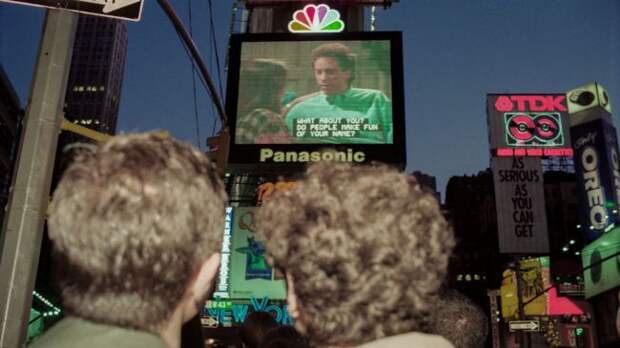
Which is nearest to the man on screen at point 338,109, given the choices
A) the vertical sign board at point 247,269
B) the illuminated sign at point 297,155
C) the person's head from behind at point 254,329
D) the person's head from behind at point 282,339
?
the illuminated sign at point 297,155

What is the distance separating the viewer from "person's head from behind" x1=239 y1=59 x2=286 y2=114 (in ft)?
62.1

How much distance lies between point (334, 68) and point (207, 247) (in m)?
18.4

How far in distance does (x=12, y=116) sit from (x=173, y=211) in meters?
83.1

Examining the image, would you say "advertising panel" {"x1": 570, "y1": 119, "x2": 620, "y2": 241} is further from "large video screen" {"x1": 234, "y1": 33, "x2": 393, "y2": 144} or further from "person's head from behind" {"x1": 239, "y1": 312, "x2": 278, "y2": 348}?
"person's head from behind" {"x1": 239, "y1": 312, "x2": 278, "y2": 348}

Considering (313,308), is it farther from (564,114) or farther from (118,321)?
(564,114)

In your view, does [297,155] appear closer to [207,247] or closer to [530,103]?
[530,103]

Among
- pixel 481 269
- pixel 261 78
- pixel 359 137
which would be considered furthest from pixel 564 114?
pixel 481 269

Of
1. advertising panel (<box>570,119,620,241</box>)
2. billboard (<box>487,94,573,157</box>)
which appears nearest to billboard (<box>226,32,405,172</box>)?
advertising panel (<box>570,119,620,241</box>)

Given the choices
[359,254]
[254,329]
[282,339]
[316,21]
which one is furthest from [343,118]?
[359,254]

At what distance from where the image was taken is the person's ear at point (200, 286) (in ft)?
5.38

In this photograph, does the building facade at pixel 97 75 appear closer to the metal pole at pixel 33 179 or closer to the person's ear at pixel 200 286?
the metal pole at pixel 33 179

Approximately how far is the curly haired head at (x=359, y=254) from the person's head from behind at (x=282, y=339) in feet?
7.08

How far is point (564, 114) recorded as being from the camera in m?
26.3

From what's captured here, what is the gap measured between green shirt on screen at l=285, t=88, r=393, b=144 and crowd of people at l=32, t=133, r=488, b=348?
53.7 ft
